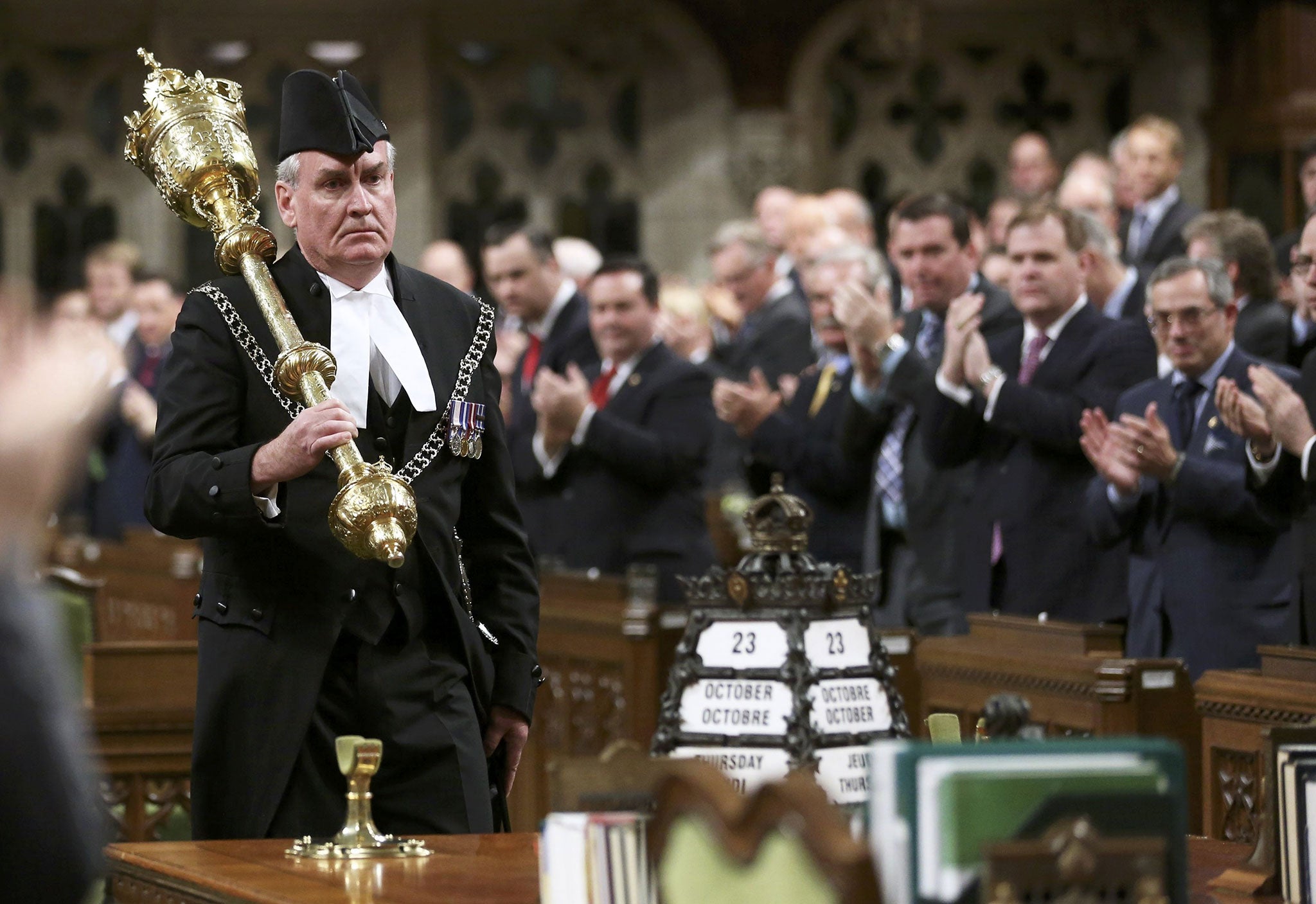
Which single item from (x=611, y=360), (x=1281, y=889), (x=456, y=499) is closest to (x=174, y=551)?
(x=611, y=360)

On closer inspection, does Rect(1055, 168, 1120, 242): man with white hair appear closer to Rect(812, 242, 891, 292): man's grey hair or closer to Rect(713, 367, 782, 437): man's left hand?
Rect(812, 242, 891, 292): man's grey hair

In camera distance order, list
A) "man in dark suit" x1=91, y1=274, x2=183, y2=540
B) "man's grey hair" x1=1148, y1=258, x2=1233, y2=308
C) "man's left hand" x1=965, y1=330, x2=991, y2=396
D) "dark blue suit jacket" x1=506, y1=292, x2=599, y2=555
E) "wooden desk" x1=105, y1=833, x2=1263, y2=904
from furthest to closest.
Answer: "man in dark suit" x1=91, y1=274, x2=183, y2=540 < "dark blue suit jacket" x1=506, y1=292, x2=599, y2=555 < "man's left hand" x1=965, y1=330, x2=991, y2=396 < "man's grey hair" x1=1148, y1=258, x2=1233, y2=308 < "wooden desk" x1=105, y1=833, x2=1263, y2=904

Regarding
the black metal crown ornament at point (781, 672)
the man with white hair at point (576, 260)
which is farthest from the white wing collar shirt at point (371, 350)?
the man with white hair at point (576, 260)

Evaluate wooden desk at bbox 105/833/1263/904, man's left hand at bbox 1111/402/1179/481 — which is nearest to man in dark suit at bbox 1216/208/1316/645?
man's left hand at bbox 1111/402/1179/481

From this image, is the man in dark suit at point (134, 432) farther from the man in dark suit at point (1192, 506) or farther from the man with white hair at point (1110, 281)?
the man in dark suit at point (1192, 506)

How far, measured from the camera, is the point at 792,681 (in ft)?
9.57

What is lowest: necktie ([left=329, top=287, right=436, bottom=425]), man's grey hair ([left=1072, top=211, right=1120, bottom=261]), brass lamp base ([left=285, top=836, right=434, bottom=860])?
brass lamp base ([left=285, top=836, right=434, bottom=860])

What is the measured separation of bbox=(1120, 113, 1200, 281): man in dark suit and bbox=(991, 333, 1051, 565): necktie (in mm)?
2797

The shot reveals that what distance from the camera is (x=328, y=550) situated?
3.51 meters

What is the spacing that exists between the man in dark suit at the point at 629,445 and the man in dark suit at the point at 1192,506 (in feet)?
5.82

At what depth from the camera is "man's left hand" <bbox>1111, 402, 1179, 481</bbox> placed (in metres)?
5.43

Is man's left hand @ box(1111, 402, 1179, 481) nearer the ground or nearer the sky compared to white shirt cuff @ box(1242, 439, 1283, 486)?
nearer the sky

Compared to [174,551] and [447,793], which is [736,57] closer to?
[174,551]

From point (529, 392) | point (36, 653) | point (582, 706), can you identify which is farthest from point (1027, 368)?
point (36, 653)
